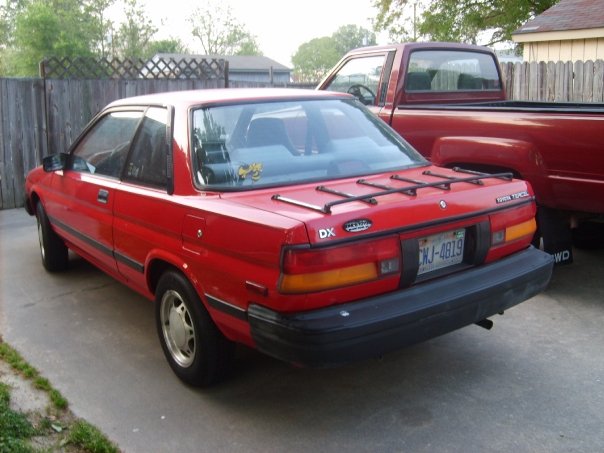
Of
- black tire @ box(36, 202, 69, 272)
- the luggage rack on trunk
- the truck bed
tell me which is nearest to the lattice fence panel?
black tire @ box(36, 202, 69, 272)

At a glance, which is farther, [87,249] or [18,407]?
[87,249]

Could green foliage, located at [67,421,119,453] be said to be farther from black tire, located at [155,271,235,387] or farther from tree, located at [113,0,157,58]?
tree, located at [113,0,157,58]

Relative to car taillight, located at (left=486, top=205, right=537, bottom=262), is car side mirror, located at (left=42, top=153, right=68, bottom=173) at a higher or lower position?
higher

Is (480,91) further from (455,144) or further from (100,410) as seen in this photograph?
(100,410)

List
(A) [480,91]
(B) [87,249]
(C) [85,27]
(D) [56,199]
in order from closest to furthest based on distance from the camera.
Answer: (B) [87,249] → (D) [56,199] → (A) [480,91] → (C) [85,27]

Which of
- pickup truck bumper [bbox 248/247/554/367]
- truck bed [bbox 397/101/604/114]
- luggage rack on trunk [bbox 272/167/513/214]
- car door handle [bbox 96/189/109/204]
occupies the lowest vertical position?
pickup truck bumper [bbox 248/247/554/367]

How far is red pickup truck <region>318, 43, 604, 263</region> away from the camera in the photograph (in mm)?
4930

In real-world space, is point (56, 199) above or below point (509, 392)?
above

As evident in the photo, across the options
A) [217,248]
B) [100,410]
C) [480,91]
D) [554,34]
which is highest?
[554,34]

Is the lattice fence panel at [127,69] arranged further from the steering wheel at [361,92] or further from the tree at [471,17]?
the tree at [471,17]

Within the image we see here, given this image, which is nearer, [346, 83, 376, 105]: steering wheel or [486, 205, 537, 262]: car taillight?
[486, 205, 537, 262]: car taillight

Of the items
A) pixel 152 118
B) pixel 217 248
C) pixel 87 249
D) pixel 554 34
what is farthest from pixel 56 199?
pixel 554 34

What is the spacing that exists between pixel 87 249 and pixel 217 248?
2206 millimetres

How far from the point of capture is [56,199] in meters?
5.77
